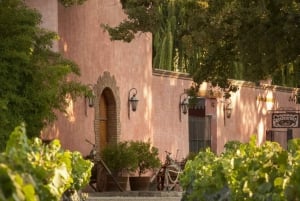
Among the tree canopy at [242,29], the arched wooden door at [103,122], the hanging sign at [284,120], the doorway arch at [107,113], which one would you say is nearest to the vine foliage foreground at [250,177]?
the tree canopy at [242,29]

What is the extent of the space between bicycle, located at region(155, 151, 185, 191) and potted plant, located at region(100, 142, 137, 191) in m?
1.03

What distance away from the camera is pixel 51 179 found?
7.71m

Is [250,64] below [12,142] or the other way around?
the other way around

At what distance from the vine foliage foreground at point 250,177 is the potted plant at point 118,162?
1417 cm

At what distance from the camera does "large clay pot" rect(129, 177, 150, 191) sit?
30.9m

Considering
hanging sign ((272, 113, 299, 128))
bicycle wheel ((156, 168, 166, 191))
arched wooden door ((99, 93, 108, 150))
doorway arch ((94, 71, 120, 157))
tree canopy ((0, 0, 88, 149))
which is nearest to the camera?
tree canopy ((0, 0, 88, 149))

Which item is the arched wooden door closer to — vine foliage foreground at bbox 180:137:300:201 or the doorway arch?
the doorway arch

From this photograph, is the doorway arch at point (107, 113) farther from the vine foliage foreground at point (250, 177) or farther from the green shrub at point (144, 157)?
the vine foliage foreground at point (250, 177)

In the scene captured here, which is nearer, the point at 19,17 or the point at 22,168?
the point at 22,168

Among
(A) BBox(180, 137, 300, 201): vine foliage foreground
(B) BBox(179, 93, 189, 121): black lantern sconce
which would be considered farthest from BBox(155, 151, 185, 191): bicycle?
(A) BBox(180, 137, 300, 201): vine foliage foreground

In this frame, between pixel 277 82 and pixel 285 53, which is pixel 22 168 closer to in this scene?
pixel 285 53

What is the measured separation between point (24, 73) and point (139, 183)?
8.39 metres

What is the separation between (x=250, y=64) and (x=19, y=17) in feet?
18.6

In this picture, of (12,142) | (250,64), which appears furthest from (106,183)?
(12,142)
